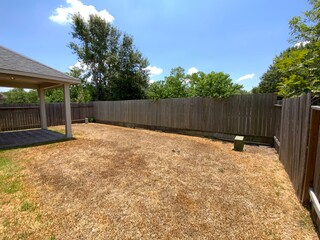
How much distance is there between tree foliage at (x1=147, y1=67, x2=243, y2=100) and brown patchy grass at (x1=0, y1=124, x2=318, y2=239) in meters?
3.70

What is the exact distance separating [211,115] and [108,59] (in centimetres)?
1511

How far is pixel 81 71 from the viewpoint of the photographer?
18938 mm

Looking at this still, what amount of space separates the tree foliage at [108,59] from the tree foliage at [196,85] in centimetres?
558

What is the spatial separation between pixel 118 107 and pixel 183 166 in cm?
851

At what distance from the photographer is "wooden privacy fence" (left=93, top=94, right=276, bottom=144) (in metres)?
5.58

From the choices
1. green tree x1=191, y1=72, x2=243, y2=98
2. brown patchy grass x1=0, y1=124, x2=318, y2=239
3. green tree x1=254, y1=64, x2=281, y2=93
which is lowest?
brown patchy grass x1=0, y1=124, x2=318, y2=239

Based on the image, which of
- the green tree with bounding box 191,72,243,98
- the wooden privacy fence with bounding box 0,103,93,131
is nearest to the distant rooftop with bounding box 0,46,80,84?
the wooden privacy fence with bounding box 0,103,93,131

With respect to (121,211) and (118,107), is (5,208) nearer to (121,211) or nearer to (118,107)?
(121,211)

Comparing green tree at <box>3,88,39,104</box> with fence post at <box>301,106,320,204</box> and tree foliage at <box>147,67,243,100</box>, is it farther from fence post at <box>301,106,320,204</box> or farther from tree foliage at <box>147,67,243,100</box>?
fence post at <box>301,106,320,204</box>

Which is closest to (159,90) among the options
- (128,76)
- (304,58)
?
(128,76)

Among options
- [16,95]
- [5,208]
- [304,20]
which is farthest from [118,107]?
[16,95]

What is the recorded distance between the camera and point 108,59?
58.0ft

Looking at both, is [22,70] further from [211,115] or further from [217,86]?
[217,86]

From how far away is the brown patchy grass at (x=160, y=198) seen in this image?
5.88 feet
